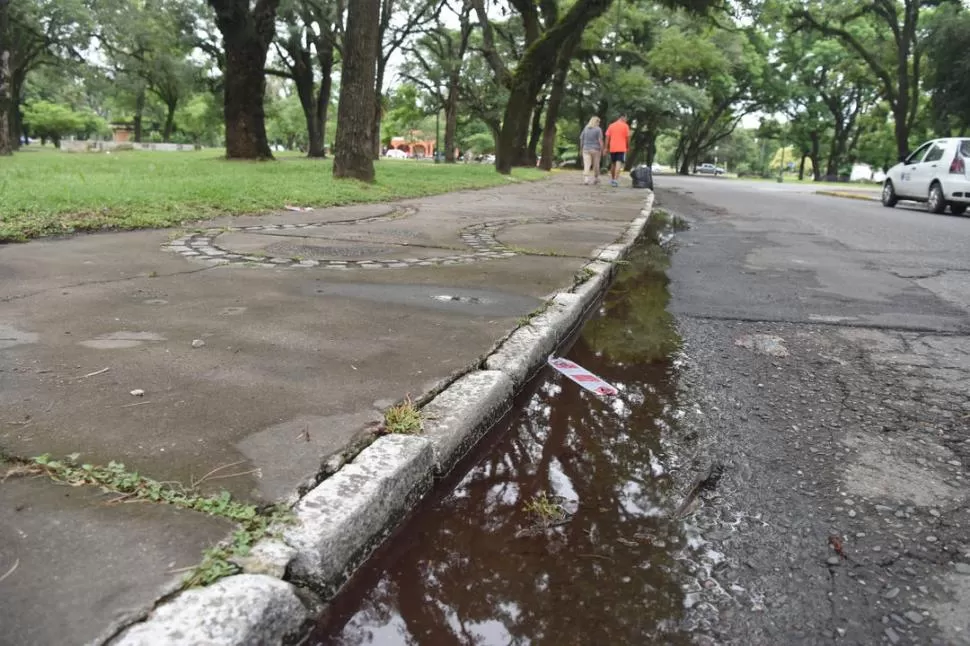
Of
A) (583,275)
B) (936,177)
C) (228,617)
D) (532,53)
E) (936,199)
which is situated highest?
(532,53)

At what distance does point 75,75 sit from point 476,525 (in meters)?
39.6

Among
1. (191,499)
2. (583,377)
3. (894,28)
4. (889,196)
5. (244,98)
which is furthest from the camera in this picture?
(894,28)

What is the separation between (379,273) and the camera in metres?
4.91

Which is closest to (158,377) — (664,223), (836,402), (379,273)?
(379,273)

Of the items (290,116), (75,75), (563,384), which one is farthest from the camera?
(290,116)

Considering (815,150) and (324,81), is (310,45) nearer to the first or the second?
(324,81)

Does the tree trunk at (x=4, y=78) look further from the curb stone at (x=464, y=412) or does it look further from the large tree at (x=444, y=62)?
the curb stone at (x=464, y=412)

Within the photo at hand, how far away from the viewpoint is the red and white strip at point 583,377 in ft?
10.5

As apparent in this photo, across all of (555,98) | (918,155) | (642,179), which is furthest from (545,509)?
(555,98)

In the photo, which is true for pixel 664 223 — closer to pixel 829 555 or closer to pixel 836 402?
pixel 836 402

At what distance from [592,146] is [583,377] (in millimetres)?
15407

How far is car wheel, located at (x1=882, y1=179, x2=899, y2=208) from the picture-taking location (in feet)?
52.4

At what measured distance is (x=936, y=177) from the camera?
1393 centimetres

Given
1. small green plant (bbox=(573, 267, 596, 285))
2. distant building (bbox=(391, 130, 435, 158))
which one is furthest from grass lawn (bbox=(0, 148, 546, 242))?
distant building (bbox=(391, 130, 435, 158))
